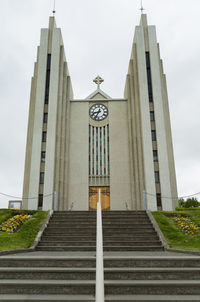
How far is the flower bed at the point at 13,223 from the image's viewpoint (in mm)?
8910

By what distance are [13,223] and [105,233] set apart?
148 inches

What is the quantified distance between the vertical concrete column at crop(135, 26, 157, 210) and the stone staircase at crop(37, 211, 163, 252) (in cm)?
748

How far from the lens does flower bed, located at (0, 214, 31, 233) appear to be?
8910mm

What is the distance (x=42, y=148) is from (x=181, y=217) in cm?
1289

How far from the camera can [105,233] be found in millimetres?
8430

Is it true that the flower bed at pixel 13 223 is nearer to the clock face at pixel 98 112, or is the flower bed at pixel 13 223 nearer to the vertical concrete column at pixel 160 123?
the vertical concrete column at pixel 160 123

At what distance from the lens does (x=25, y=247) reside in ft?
23.4
